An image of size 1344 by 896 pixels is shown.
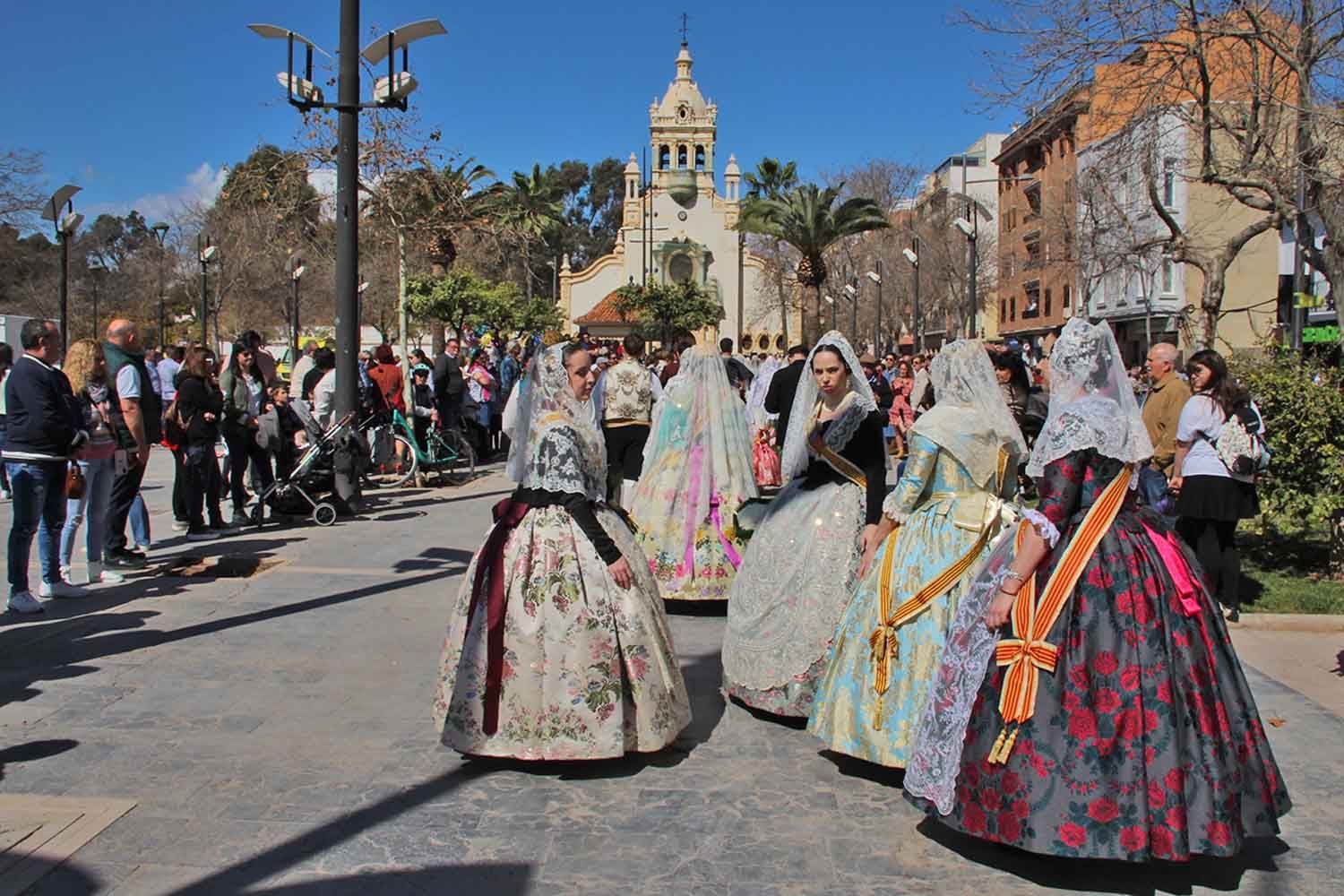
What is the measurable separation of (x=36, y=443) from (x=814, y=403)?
Answer: 514cm

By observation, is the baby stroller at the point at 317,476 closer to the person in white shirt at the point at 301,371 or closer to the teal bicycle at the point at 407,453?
the teal bicycle at the point at 407,453

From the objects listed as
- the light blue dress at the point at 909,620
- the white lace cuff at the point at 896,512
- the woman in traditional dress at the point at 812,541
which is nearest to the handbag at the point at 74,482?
the woman in traditional dress at the point at 812,541

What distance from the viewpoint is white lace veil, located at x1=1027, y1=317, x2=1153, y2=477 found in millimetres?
3973

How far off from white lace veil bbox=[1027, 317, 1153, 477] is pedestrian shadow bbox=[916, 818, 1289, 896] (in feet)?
4.59

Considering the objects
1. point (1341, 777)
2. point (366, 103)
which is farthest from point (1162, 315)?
point (1341, 777)

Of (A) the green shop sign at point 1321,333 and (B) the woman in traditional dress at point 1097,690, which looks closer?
(B) the woman in traditional dress at point 1097,690

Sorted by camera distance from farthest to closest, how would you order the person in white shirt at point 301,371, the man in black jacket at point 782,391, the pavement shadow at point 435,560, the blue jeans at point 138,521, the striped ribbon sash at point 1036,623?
A: 1. the person in white shirt at point 301,371
2. the man in black jacket at point 782,391
3. the blue jeans at point 138,521
4. the pavement shadow at point 435,560
5. the striped ribbon sash at point 1036,623

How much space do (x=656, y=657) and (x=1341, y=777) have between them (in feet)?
9.92

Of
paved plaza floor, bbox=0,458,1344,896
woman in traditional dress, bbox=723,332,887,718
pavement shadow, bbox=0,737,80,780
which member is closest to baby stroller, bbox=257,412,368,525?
paved plaza floor, bbox=0,458,1344,896

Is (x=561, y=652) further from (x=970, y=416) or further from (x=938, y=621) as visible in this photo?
(x=970, y=416)

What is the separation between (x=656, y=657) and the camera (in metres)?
4.93

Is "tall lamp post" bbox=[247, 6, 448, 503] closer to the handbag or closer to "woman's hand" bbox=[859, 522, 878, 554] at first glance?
the handbag

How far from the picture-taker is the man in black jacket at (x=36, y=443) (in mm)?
7438

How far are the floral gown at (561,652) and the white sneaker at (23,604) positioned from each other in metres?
3.96
